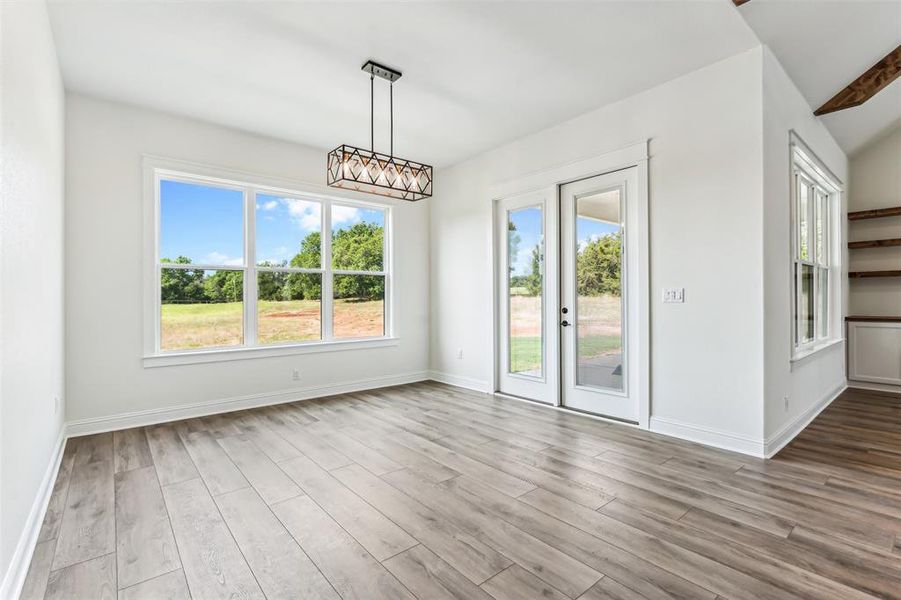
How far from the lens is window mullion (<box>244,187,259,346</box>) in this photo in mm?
4645

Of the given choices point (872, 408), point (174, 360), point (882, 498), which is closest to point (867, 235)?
point (872, 408)

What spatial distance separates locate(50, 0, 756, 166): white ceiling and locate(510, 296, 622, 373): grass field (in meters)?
1.85

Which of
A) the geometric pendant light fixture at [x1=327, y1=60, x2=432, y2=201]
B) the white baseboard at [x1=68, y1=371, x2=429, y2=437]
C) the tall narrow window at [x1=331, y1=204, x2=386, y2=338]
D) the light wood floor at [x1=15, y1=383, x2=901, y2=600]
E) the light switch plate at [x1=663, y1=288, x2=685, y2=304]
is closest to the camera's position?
the light wood floor at [x1=15, y1=383, x2=901, y2=600]

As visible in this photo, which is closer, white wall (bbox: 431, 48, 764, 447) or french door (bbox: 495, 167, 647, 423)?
white wall (bbox: 431, 48, 764, 447)

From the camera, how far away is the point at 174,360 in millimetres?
4164

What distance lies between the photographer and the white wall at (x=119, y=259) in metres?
3.70

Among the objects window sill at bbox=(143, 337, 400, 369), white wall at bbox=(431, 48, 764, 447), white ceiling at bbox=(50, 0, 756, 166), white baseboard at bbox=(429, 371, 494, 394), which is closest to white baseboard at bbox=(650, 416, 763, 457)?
white wall at bbox=(431, 48, 764, 447)

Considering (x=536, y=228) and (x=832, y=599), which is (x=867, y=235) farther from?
(x=832, y=599)

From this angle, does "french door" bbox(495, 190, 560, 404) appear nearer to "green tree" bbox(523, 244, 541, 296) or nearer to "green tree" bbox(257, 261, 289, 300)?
"green tree" bbox(523, 244, 541, 296)

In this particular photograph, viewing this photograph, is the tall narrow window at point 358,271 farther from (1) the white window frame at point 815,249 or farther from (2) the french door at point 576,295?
(1) the white window frame at point 815,249

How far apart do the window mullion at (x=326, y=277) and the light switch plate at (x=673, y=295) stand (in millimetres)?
3587

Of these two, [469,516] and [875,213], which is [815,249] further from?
[469,516]

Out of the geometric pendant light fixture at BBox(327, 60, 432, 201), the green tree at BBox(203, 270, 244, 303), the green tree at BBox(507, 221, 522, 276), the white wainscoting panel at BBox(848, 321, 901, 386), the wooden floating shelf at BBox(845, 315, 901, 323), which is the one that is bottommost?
the white wainscoting panel at BBox(848, 321, 901, 386)

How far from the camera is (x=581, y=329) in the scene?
4.31 metres
